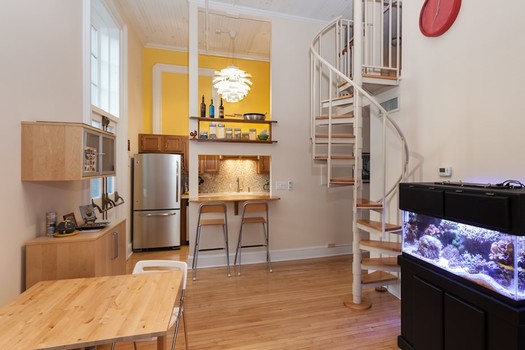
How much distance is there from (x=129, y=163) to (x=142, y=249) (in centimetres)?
155

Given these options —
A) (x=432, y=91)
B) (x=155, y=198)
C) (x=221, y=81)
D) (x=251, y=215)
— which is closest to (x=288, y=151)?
(x=251, y=215)

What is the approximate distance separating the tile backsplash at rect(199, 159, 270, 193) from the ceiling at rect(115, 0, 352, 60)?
7.95ft

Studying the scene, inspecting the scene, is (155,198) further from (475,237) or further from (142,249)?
(475,237)

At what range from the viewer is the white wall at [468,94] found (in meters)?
1.92

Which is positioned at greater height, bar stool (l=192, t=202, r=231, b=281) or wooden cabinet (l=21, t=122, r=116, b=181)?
wooden cabinet (l=21, t=122, r=116, b=181)

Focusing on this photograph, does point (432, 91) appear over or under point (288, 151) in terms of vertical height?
over

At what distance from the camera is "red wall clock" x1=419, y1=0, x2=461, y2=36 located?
2.37 m

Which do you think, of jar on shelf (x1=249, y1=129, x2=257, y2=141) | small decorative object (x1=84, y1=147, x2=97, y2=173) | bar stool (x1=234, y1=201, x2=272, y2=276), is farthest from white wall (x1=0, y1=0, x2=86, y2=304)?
jar on shelf (x1=249, y1=129, x2=257, y2=141)

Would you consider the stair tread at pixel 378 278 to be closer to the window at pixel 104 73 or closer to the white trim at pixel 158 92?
the window at pixel 104 73

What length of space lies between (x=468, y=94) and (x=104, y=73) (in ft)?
14.8

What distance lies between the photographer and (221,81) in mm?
3855

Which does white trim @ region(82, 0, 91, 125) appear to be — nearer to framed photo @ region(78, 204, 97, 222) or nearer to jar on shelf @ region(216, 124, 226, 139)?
framed photo @ region(78, 204, 97, 222)

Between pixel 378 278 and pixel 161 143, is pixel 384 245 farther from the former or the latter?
pixel 161 143

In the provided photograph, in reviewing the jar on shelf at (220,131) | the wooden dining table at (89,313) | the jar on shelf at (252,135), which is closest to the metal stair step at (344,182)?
the jar on shelf at (252,135)
